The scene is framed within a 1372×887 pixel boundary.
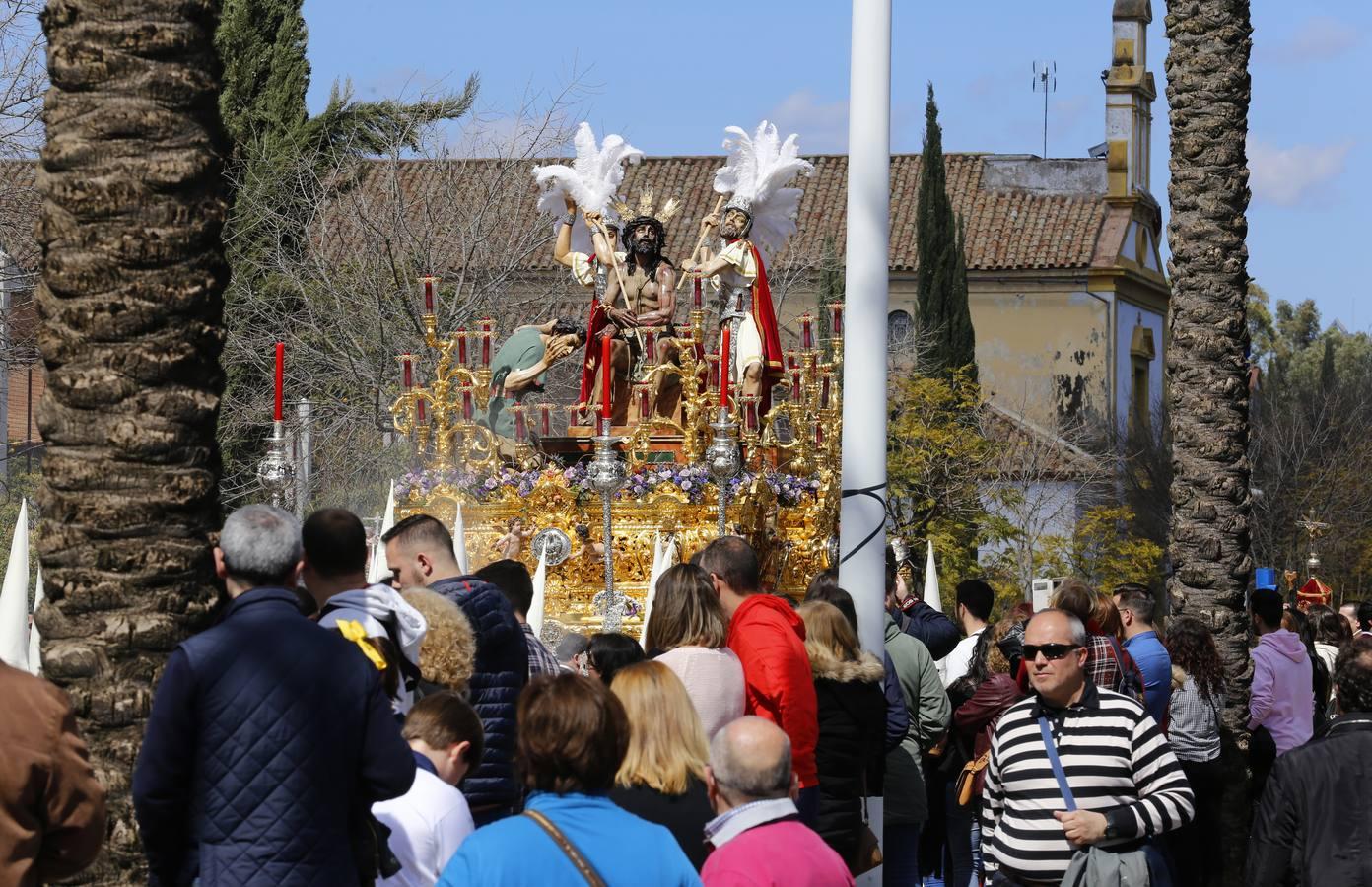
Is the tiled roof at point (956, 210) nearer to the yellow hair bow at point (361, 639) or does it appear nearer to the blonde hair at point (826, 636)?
the blonde hair at point (826, 636)

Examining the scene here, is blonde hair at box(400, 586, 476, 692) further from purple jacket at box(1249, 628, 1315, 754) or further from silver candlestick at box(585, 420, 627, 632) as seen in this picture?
silver candlestick at box(585, 420, 627, 632)

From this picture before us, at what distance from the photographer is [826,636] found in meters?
8.23

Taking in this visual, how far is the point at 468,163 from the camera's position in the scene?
31781 mm

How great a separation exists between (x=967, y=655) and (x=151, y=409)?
22.3 feet

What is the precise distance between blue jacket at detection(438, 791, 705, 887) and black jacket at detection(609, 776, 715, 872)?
1.11m

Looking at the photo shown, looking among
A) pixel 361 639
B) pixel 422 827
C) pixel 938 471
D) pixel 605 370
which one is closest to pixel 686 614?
pixel 422 827

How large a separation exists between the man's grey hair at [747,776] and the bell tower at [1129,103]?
4834cm

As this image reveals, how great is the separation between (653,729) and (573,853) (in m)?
1.38

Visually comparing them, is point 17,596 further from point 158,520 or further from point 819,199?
point 819,199

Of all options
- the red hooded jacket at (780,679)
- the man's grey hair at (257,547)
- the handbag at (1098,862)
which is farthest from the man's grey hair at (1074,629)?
the man's grey hair at (257,547)

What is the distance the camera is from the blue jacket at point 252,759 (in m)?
5.36

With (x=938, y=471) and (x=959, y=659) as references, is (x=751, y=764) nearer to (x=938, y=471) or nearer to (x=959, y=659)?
(x=959, y=659)

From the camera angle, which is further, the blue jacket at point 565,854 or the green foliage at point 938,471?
the green foliage at point 938,471

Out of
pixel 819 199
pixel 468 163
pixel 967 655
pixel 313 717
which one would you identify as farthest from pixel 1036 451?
pixel 313 717
